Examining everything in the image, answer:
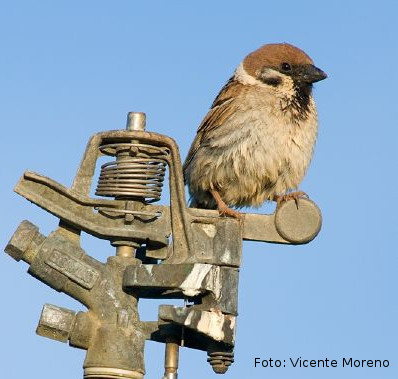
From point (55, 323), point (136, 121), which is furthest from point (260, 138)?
point (55, 323)

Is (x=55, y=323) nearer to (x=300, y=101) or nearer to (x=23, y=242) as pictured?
(x=23, y=242)

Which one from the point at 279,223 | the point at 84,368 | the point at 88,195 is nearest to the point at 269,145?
the point at 279,223

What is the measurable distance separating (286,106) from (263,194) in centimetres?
64

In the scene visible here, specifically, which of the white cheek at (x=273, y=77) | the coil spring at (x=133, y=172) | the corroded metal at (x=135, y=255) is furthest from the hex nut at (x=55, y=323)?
the white cheek at (x=273, y=77)

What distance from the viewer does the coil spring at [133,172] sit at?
13.3ft

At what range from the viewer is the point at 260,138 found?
20.3ft

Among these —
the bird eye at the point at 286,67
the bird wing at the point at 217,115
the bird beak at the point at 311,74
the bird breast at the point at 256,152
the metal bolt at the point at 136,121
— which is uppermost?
the bird eye at the point at 286,67

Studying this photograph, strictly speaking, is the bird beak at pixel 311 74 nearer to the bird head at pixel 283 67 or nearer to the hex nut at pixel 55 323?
the bird head at pixel 283 67

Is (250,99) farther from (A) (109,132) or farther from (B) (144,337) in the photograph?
(B) (144,337)

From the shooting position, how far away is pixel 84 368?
372 cm

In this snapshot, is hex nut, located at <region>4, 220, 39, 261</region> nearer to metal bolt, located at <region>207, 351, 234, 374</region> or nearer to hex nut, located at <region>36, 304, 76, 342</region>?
hex nut, located at <region>36, 304, 76, 342</region>

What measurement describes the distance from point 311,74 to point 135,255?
2.97m

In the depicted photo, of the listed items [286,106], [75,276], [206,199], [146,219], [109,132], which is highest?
[286,106]

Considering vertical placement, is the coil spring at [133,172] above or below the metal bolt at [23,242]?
above
